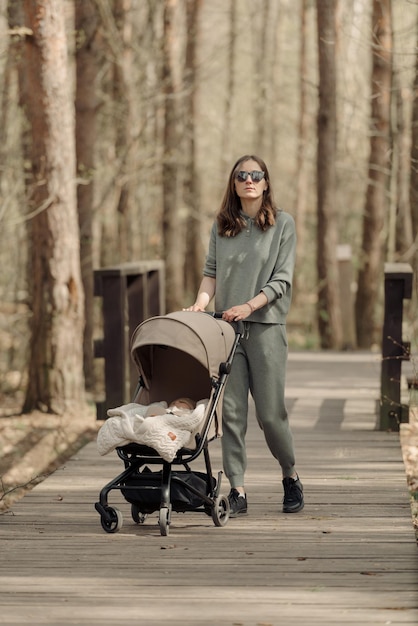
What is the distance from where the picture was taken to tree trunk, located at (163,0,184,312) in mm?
18734

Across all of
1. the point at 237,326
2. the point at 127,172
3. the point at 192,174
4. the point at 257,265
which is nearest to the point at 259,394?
the point at 237,326

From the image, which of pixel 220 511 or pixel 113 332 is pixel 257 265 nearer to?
pixel 220 511

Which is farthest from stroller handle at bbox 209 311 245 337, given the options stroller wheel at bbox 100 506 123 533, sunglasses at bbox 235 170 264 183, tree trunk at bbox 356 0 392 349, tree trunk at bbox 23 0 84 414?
tree trunk at bbox 356 0 392 349

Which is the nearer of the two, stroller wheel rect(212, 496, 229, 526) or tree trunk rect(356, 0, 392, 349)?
stroller wheel rect(212, 496, 229, 526)

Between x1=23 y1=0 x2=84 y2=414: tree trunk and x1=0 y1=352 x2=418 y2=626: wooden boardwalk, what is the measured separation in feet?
9.15

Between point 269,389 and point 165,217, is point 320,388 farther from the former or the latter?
point 165,217

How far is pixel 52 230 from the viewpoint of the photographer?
10.7m

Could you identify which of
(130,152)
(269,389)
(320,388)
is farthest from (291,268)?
(130,152)

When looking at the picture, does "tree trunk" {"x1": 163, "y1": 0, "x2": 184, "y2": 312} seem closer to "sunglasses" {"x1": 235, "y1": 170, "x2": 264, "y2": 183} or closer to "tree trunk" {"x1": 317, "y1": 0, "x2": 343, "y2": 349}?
"tree trunk" {"x1": 317, "y1": 0, "x2": 343, "y2": 349}

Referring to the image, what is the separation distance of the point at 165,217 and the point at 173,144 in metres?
1.36

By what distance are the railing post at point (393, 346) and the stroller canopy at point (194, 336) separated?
317cm

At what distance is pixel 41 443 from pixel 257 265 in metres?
4.48

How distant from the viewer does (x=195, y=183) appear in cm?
2411

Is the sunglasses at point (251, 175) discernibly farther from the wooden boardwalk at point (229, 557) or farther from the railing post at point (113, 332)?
the railing post at point (113, 332)
